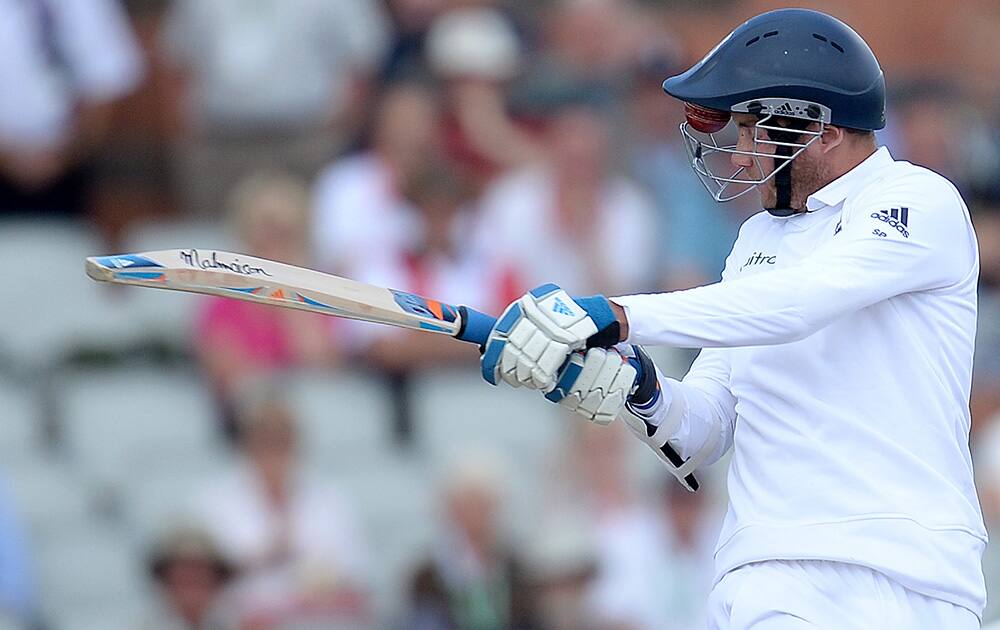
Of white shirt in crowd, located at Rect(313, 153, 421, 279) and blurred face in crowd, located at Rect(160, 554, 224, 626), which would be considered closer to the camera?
blurred face in crowd, located at Rect(160, 554, 224, 626)

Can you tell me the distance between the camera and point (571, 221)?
24.2ft

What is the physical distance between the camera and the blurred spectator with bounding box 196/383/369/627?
629 centimetres

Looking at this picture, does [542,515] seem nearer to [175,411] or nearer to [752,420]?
[175,411]

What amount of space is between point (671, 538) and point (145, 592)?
2.00 metres

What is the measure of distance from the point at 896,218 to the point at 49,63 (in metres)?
4.81

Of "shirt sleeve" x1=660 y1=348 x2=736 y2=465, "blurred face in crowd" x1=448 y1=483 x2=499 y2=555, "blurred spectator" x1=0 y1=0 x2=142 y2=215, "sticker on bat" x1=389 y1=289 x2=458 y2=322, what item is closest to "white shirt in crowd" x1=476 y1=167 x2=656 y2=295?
"blurred face in crowd" x1=448 y1=483 x2=499 y2=555

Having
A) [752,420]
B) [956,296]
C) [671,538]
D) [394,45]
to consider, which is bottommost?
[671,538]

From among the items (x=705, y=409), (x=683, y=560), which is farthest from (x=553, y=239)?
(x=705, y=409)

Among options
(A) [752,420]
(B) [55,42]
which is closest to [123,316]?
(B) [55,42]

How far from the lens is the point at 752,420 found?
3359 millimetres

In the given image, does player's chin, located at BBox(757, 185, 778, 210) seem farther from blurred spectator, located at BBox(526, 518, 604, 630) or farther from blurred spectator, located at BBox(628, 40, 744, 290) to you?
blurred spectator, located at BBox(628, 40, 744, 290)

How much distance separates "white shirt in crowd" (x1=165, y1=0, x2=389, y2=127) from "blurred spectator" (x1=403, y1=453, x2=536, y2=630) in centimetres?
193

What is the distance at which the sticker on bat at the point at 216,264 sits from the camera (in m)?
3.24

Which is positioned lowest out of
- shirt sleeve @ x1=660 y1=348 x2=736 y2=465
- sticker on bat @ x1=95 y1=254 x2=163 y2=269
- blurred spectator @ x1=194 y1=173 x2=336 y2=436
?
blurred spectator @ x1=194 y1=173 x2=336 y2=436
